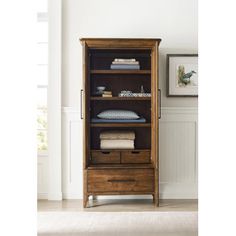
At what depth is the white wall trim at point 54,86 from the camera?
15.3ft

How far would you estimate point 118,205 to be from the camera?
4.46 metres

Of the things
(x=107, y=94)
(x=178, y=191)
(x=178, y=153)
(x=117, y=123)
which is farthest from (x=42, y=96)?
(x=178, y=191)

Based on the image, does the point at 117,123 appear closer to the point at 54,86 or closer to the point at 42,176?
the point at 54,86

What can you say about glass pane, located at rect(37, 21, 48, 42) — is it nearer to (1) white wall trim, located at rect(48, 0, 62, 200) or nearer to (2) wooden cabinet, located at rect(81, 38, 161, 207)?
(1) white wall trim, located at rect(48, 0, 62, 200)

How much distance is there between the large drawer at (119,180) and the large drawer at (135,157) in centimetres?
21

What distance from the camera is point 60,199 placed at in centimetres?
471

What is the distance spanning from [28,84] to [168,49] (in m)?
3.20

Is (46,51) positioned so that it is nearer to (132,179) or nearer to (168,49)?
(168,49)

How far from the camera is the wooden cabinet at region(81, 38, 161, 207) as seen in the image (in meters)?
4.27

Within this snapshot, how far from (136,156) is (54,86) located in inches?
46.0

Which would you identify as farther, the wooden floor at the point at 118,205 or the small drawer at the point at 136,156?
the small drawer at the point at 136,156

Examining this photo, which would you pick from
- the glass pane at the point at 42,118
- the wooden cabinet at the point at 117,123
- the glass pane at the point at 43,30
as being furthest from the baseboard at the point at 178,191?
the glass pane at the point at 43,30

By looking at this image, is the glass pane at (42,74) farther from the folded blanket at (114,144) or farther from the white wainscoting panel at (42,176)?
the folded blanket at (114,144)
